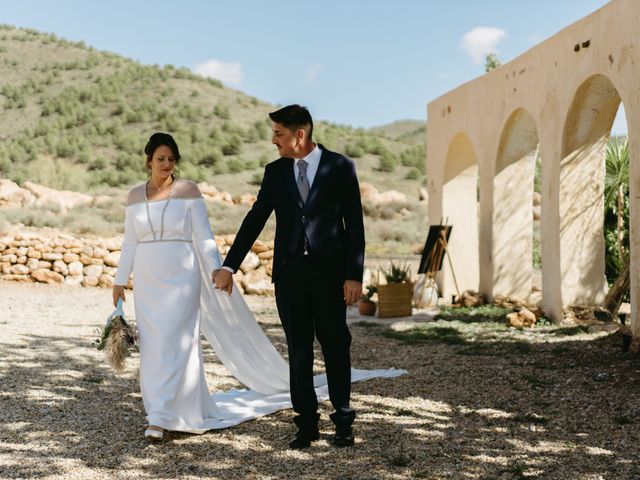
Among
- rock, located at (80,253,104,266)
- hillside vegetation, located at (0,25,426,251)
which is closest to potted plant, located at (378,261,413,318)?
rock, located at (80,253,104,266)

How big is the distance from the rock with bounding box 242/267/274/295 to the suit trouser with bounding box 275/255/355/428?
988cm

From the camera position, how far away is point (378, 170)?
3506 centimetres

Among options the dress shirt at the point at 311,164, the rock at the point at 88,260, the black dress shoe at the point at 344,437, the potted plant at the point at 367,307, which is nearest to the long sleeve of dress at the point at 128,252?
the dress shirt at the point at 311,164

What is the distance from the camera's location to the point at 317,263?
4.38 metres

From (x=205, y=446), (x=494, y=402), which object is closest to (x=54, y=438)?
(x=205, y=446)

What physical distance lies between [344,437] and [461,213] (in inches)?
377

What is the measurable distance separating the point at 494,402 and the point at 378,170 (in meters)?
29.7

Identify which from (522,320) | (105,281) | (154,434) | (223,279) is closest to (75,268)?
(105,281)

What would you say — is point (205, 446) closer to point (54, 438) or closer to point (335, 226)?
point (54, 438)

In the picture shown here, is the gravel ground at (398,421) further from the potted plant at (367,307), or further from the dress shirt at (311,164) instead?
the potted plant at (367,307)

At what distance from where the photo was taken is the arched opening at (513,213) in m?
11.6

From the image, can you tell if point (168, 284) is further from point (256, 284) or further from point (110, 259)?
point (110, 259)

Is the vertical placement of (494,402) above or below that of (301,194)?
below

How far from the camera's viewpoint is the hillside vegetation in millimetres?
30547
